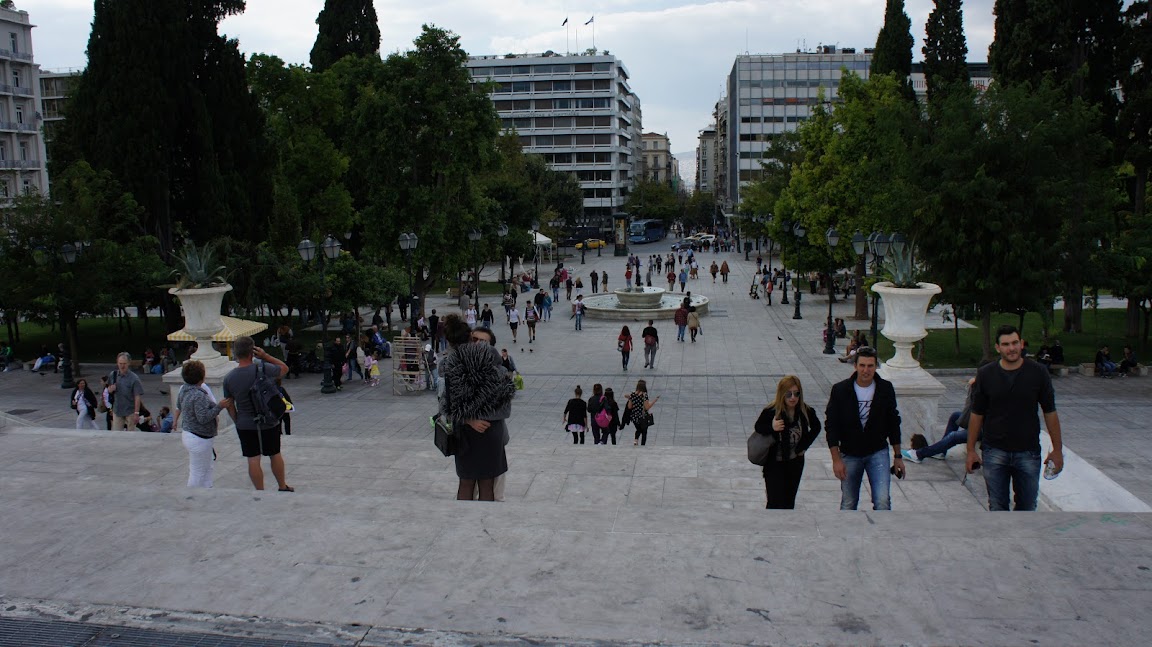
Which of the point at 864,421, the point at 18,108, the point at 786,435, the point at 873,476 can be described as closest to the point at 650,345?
the point at 873,476

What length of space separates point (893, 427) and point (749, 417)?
11.1 m

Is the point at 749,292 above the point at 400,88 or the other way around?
the other way around

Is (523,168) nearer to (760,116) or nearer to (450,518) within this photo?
(760,116)

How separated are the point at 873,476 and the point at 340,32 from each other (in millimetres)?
38291

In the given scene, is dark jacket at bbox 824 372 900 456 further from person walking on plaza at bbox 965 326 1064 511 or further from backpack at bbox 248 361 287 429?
backpack at bbox 248 361 287 429

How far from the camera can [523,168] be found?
6144cm

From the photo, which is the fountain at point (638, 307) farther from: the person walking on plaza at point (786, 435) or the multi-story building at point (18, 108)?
the multi-story building at point (18, 108)

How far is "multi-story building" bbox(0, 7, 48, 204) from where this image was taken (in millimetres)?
56469

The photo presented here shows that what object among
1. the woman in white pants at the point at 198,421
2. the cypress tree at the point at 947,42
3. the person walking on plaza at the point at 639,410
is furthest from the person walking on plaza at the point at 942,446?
the cypress tree at the point at 947,42

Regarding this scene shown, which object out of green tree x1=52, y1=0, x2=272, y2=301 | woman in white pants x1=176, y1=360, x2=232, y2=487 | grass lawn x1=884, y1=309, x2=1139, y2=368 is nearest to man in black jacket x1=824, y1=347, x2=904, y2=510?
woman in white pants x1=176, y1=360, x2=232, y2=487

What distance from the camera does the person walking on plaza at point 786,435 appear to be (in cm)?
609

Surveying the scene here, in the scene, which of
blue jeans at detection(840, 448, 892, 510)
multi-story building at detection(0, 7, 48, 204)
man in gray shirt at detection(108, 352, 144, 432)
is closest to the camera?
blue jeans at detection(840, 448, 892, 510)

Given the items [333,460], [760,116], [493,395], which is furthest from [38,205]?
[760,116]

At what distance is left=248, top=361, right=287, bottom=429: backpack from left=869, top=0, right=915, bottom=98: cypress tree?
33.1 meters
